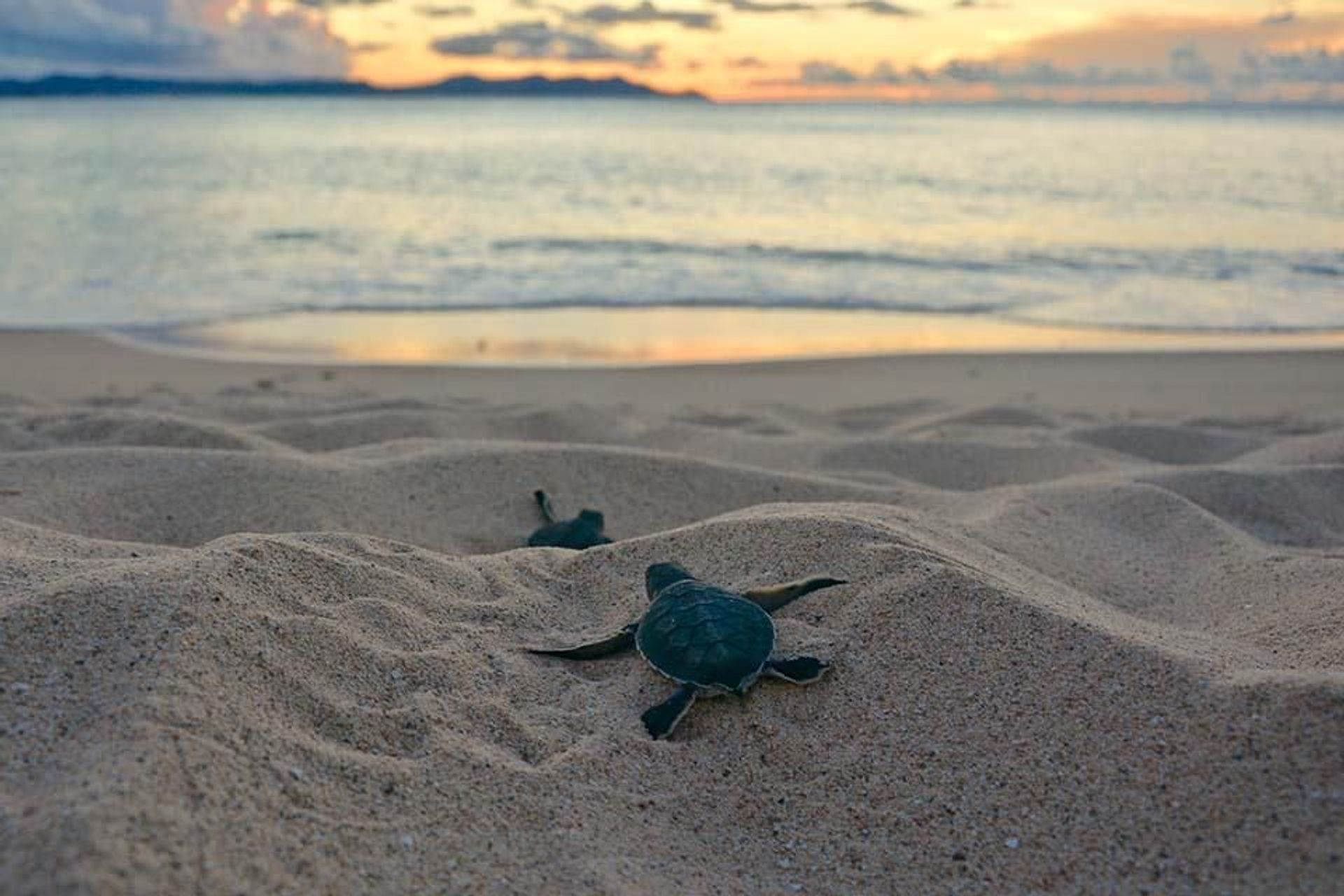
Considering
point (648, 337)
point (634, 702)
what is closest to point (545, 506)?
point (634, 702)

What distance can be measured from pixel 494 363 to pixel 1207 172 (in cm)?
2414

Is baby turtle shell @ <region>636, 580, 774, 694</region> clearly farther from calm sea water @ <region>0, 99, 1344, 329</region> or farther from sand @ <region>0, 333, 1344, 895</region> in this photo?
calm sea water @ <region>0, 99, 1344, 329</region>

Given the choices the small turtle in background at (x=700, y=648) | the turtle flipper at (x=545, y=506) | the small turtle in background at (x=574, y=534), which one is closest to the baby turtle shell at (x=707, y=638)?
the small turtle in background at (x=700, y=648)

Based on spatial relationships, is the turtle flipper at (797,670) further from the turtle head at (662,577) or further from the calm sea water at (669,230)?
the calm sea water at (669,230)

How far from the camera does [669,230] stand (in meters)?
16.3

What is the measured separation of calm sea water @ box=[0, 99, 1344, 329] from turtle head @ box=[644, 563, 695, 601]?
8035mm

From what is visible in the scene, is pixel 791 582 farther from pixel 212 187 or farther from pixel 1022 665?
pixel 212 187

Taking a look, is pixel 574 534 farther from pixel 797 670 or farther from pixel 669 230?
pixel 669 230

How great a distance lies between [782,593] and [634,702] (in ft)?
1.60

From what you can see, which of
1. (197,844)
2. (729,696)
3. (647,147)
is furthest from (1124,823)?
(647,147)

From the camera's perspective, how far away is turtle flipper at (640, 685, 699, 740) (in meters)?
2.25

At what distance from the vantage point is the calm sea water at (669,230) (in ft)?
35.6

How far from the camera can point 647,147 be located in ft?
125

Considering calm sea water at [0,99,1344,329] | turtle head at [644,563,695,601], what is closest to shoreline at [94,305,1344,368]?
calm sea water at [0,99,1344,329]
